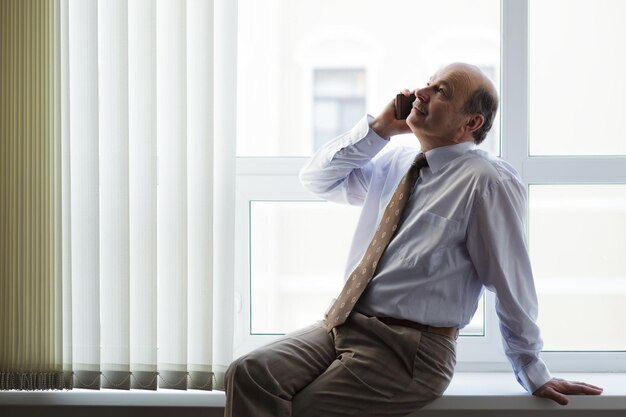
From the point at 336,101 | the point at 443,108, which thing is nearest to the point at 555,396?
the point at 443,108

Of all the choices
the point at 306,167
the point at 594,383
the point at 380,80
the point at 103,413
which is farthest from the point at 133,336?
Result: the point at 594,383

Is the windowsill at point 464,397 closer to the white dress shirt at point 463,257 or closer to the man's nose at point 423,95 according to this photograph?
the white dress shirt at point 463,257

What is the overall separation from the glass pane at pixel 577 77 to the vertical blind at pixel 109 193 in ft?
3.25

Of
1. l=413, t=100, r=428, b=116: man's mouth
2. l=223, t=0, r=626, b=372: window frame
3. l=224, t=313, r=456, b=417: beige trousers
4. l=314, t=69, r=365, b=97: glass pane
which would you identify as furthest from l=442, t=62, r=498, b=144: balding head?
l=224, t=313, r=456, b=417: beige trousers

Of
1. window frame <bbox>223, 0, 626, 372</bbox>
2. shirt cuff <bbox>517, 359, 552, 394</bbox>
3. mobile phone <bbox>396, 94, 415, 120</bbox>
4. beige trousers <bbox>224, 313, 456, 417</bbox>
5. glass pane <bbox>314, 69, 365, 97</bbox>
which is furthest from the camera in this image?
glass pane <bbox>314, 69, 365, 97</bbox>

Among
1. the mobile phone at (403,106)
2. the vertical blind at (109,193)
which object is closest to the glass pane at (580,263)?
the mobile phone at (403,106)

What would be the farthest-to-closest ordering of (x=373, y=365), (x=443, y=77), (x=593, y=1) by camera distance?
(x=593, y=1)
(x=443, y=77)
(x=373, y=365)

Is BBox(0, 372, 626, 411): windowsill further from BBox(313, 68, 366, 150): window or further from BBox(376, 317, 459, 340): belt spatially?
BBox(313, 68, 366, 150): window

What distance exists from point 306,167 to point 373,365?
23.8 inches

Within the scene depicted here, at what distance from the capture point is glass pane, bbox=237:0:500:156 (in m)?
2.24

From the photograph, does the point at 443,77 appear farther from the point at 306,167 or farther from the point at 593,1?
the point at 593,1

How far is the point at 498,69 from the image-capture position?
2234mm

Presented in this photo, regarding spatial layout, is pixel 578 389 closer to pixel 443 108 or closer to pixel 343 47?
pixel 443 108

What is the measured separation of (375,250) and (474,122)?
410 mm
